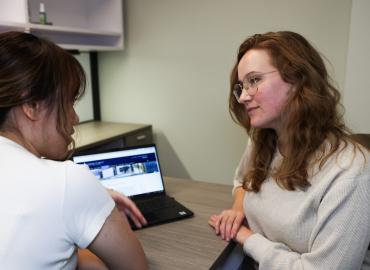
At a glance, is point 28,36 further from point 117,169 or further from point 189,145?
point 189,145

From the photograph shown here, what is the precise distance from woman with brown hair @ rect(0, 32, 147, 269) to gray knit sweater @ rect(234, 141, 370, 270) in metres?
0.48

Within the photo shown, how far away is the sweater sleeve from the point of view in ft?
2.82

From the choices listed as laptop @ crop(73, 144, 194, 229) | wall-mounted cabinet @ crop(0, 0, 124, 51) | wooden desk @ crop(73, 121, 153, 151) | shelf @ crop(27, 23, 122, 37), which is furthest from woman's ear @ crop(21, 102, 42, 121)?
wall-mounted cabinet @ crop(0, 0, 124, 51)

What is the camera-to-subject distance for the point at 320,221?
2.94 ft

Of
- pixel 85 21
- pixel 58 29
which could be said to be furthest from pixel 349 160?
pixel 85 21

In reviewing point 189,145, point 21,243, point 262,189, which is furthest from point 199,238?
point 189,145

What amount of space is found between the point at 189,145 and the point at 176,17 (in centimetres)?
99

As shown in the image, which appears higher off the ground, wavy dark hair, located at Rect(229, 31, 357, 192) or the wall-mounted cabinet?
the wall-mounted cabinet

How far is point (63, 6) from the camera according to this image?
2.47m

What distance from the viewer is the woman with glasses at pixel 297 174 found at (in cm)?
87

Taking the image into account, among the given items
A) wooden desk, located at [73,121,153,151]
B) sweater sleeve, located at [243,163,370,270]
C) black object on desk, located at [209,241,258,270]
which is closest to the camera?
sweater sleeve, located at [243,163,370,270]

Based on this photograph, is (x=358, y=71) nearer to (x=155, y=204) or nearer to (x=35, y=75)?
(x=155, y=204)

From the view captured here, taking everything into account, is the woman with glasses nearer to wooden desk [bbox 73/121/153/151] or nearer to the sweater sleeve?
the sweater sleeve

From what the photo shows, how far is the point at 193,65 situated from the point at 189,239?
1.69 metres
